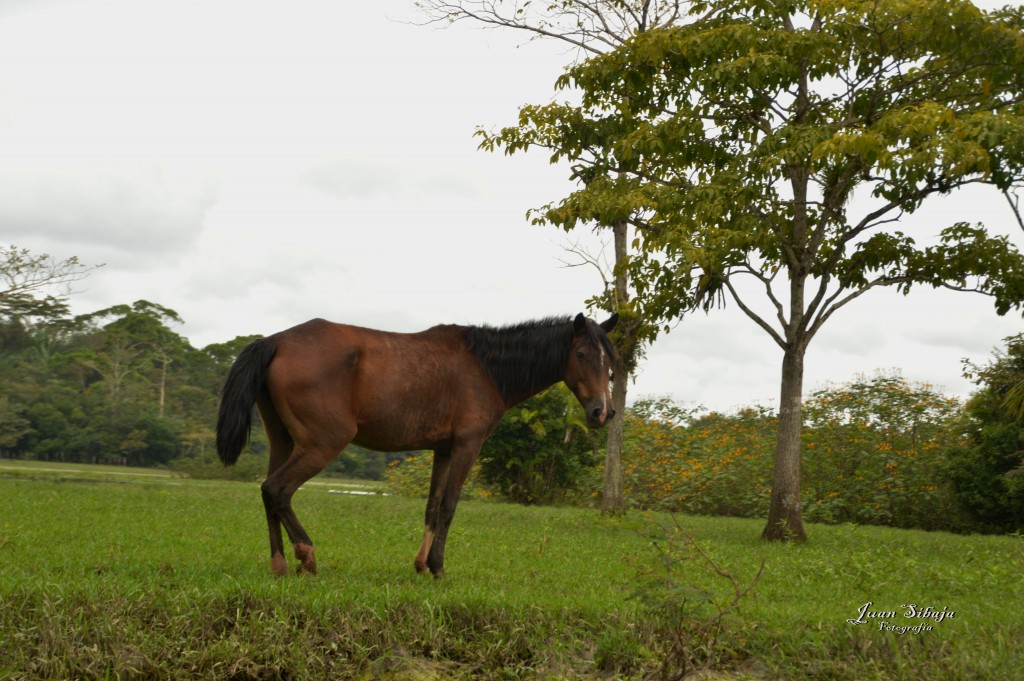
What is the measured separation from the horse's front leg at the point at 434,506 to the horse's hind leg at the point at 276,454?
3.93 ft

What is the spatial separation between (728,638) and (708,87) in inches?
369

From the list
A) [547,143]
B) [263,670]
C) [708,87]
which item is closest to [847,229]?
[708,87]

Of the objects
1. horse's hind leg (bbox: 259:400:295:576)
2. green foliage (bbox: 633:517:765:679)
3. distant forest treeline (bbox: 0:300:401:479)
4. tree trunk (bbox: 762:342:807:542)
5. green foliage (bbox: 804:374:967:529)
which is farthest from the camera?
distant forest treeline (bbox: 0:300:401:479)

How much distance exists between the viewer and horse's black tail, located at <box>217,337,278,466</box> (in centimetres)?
754

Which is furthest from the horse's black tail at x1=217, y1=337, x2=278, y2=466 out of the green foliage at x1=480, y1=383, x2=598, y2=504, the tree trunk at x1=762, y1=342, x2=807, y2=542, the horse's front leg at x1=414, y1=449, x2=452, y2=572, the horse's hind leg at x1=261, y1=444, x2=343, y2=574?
the green foliage at x1=480, y1=383, x2=598, y2=504

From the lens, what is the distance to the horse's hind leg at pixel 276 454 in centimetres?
767

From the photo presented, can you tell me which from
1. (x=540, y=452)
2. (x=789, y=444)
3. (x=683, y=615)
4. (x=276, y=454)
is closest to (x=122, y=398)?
(x=540, y=452)

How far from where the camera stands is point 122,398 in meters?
45.5

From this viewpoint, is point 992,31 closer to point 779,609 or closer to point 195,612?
point 779,609

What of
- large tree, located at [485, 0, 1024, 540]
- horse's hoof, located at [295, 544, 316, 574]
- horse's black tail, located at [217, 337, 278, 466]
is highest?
large tree, located at [485, 0, 1024, 540]

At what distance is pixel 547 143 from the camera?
53.6ft

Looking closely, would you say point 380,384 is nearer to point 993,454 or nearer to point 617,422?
point 617,422

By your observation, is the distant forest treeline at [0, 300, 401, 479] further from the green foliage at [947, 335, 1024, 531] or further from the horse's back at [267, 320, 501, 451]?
the horse's back at [267, 320, 501, 451]

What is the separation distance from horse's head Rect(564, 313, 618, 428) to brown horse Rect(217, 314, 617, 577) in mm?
11
